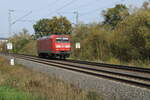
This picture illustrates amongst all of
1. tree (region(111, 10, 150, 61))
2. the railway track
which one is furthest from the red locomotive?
the railway track

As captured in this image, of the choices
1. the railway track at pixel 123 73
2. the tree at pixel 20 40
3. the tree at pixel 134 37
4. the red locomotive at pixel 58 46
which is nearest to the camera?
the railway track at pixel 123 73

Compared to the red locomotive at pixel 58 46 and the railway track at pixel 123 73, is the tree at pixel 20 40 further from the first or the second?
the railway track at pixel 123 73

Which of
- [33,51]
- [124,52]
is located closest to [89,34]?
[124,52]

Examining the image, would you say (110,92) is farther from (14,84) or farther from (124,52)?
(124,52)

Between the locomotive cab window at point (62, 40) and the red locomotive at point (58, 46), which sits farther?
the locomotive cab window at point (62, 40)

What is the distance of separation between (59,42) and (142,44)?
40.1 ft

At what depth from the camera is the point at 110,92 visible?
9.98 m

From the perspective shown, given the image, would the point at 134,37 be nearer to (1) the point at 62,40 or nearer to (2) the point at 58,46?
(2) the point at 58,46

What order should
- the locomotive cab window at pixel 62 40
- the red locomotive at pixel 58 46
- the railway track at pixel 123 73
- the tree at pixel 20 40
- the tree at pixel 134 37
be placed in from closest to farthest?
1. the railway track at pixel 123 73
2. the tree at pixel 134 37
3. the red locomotive at pixel 58 46
4. the locomotive cab window at pixel 62 40
5. the tree at pixel 20 40

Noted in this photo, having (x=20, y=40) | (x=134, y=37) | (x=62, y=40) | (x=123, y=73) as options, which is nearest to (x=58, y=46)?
(x=62, y=40)

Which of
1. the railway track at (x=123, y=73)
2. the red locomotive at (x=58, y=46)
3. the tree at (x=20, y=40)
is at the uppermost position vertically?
the tree at (x=20, y=40)

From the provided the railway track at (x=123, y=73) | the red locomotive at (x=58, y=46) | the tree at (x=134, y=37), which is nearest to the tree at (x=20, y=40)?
the red locomotive at (x=58, y=46)

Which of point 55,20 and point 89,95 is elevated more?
point 55,20

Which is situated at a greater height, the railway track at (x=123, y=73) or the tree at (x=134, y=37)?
the tree at (x=134, y=37)
